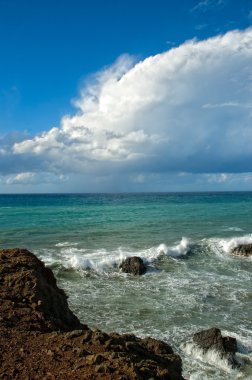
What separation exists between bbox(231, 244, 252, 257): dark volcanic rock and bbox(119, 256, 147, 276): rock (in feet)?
29.7

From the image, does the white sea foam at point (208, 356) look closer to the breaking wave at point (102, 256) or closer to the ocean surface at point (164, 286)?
the ocean surface at point (164, 286)

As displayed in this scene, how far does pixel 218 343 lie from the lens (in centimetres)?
1202

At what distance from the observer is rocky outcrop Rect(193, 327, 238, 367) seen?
38.7 ft

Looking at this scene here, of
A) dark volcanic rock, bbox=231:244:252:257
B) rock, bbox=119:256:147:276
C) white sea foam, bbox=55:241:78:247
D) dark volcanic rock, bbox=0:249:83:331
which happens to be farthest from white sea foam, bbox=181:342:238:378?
white sea foam, bbox=55:241:78:247

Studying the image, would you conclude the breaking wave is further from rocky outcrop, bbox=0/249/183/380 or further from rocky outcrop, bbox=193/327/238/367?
rocky outcrop, bbox=0/249/183/380

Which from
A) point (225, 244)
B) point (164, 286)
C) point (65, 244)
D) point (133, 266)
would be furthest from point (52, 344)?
point (225, 244)

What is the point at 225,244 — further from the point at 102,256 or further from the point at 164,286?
the point at 164,286

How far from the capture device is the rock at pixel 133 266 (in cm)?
2247

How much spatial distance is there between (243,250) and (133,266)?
404 inches

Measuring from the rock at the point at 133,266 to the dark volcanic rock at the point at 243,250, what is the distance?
9057 millimetres

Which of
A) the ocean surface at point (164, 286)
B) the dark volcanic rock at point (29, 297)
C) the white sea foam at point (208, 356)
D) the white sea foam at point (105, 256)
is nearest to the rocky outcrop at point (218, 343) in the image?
the white sea foam at point (208, 356)

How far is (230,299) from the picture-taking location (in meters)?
17.7

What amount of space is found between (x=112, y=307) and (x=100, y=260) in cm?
814

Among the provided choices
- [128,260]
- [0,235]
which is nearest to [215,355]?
[128,260]
